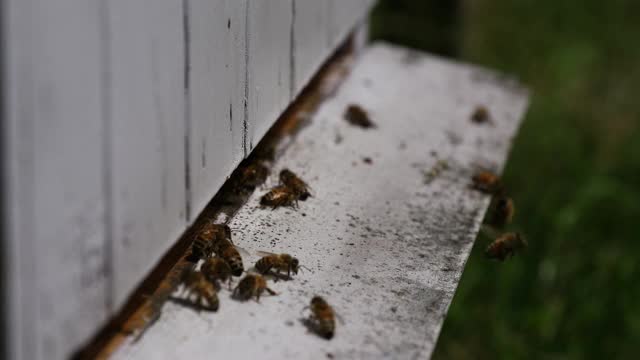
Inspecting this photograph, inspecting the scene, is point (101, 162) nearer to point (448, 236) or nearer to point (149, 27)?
point (149, 27)

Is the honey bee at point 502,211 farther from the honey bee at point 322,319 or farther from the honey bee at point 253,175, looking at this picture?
the honey bee at point 322,319

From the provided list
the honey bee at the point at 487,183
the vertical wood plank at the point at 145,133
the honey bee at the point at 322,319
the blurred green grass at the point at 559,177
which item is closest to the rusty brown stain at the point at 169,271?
the vertical wood plank at the point at 145,133

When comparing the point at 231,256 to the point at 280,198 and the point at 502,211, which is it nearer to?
the point at 280,198

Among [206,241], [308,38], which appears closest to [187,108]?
[206,241]

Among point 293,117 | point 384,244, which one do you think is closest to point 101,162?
point 384,244

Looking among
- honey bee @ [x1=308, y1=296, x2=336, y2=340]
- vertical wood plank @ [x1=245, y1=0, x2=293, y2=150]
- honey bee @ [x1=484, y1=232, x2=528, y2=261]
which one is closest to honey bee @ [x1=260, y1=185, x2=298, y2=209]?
vertical wood plank @ [x1=245, y1=0, x2=293, y2=150]
